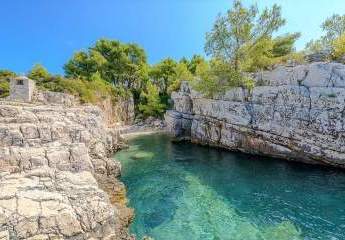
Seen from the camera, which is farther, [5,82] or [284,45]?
[284,45]

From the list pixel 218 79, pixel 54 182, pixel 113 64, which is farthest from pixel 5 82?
pixel 54 182

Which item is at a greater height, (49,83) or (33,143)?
(49,83)

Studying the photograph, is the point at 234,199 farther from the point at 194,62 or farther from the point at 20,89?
the point at 194,62

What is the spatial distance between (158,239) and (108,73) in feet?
196

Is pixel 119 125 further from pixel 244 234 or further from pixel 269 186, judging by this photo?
pixel 244 234

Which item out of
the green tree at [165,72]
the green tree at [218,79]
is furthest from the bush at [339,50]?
the green tree at [165,72]

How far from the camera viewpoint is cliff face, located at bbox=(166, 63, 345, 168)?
86.2 feet

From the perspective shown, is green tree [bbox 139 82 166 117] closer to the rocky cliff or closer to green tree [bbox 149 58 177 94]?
green tree [bbox 149 58 177 94]

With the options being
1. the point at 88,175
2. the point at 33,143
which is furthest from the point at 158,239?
the point at 33,143

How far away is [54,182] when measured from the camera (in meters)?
15.3

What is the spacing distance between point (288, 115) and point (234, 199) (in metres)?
13.5

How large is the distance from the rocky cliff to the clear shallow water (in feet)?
7.56

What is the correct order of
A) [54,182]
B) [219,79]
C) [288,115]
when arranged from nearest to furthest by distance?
[54,182]
[288,115]
[219,79]

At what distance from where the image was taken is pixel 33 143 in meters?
19.4
